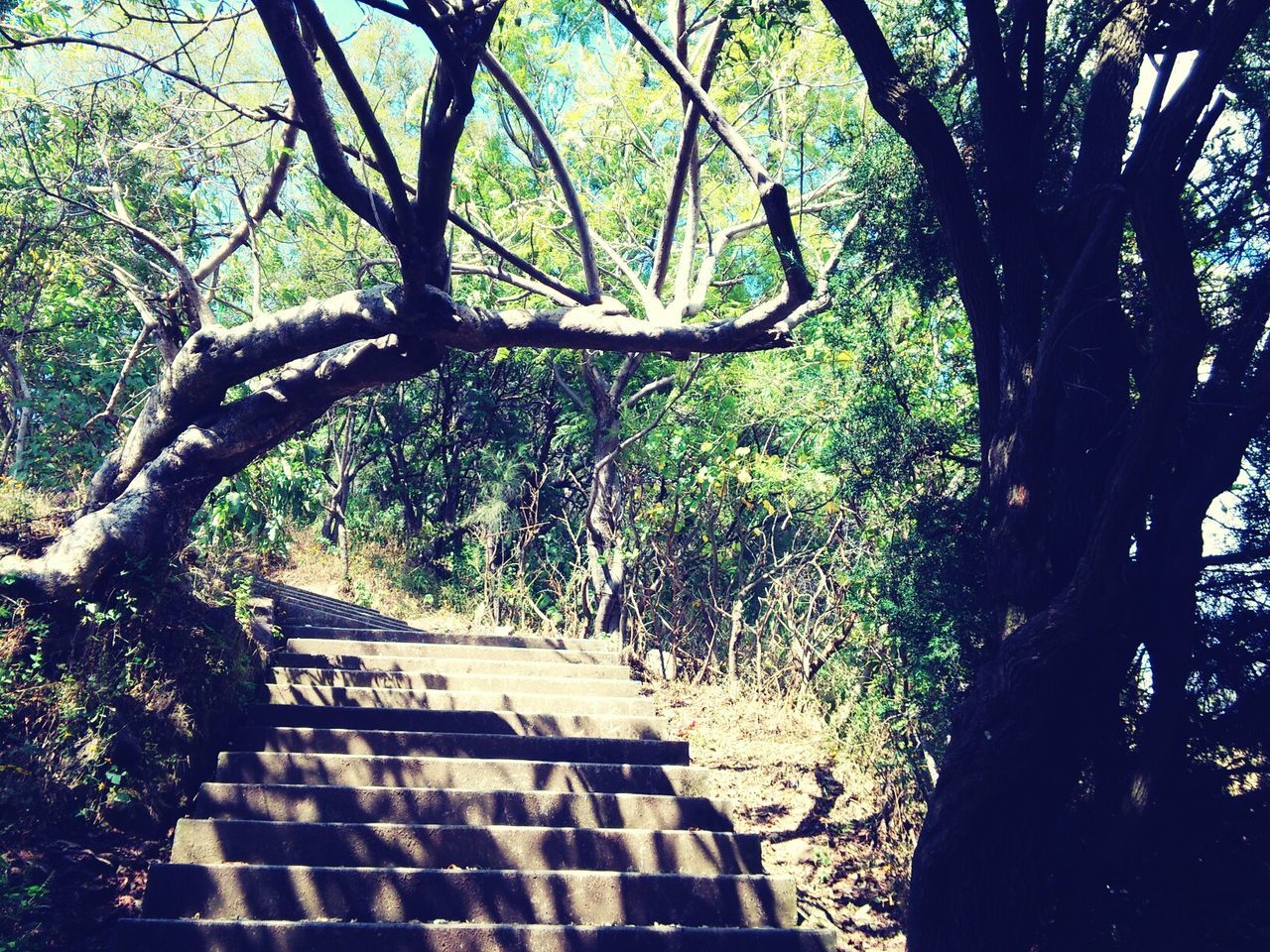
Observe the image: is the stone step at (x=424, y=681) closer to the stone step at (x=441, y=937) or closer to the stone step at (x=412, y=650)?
the stone step at (x=412, y=650)

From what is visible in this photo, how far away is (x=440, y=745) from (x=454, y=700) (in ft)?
2.00

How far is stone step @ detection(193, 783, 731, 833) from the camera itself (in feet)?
15.7

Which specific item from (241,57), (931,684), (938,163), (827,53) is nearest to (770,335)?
(938,163)

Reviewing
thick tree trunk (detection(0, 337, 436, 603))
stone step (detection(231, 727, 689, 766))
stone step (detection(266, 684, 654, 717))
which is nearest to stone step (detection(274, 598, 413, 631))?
stone step (detection(266, 684, 654, 717))

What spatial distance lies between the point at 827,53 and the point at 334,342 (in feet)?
23.3

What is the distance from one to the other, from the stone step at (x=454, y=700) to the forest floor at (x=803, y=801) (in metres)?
1.16

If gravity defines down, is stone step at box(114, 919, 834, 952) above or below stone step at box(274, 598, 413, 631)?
below

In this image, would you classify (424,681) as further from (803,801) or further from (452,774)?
(803,801)

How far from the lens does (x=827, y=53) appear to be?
963 centimetres

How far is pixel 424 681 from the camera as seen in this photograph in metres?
6.38

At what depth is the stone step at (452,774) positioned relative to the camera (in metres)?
5.12

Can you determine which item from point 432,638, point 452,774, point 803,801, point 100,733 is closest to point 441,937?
point 452,774

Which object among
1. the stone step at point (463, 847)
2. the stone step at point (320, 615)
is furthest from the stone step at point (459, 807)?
the stone step at point (320, 615)

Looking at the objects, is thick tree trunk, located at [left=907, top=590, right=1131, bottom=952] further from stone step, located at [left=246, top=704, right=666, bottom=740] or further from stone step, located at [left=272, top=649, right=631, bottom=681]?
stone step, located at [left=272, top=649, right=631, bottom=681]
